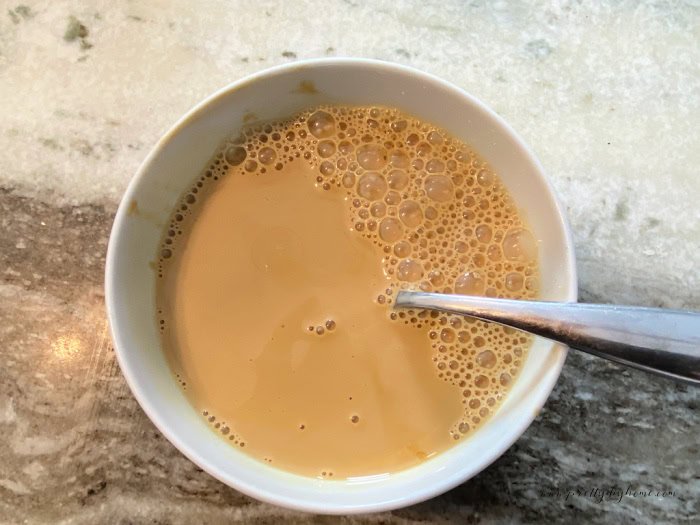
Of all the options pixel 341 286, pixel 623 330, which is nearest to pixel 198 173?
pixel 341 286

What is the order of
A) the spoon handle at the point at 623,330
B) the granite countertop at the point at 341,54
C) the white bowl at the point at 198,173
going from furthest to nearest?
the granite countertop at the point at 341,54, the white bowl at the point at 198,173, the spoon handle at the point at 623,330

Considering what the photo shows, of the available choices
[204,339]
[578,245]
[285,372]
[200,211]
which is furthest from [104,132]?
[578,245]

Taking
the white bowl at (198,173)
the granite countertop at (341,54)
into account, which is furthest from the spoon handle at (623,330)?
the granite countertop at (341,54)

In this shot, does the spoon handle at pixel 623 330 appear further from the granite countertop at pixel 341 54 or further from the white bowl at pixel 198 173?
the granite countertop at pixel 341 54

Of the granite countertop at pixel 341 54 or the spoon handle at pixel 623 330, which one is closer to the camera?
the spoon handle at pixel 623 330

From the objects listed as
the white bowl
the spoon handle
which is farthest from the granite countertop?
the spoon handle

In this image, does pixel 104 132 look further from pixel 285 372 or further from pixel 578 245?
pixel 578 245

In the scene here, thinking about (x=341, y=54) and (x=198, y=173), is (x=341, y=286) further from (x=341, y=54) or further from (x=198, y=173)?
(x=341, y=54)

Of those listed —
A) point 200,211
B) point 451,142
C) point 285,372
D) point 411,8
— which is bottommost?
point 285,372
